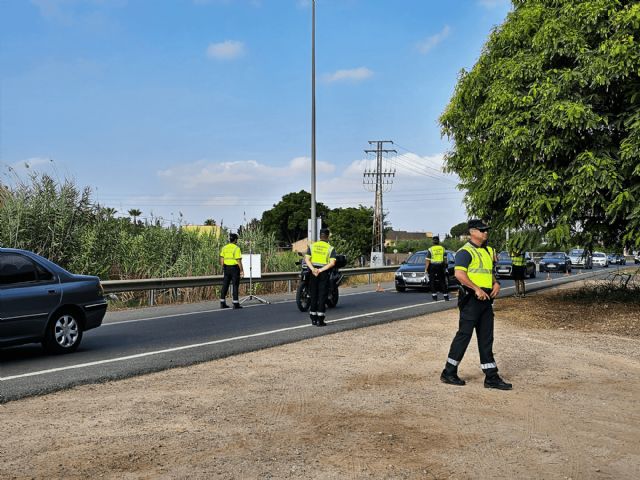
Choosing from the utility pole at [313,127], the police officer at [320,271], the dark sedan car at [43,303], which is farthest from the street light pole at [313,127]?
the dark sedan car at [43,303]

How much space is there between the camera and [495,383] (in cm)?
734

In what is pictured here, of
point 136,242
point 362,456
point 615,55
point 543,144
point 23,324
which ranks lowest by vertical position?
point 362,456

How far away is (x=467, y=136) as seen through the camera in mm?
16656

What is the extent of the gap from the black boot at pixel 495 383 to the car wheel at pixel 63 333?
5.43 meters

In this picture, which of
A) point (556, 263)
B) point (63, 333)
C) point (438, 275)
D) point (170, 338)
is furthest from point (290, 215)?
point (63, 333)

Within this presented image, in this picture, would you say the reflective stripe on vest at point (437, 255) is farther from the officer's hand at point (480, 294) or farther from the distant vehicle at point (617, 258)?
the officer's hand at point (480, 294)

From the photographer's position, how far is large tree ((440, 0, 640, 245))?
13.0 metres

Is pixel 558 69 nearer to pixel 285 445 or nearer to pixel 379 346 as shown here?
pixel 379 346

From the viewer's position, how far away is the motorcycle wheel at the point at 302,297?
15.4 metres

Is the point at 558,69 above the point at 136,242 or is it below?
above

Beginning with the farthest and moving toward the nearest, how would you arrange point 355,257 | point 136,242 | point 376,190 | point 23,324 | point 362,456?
1. point 376,190
2. point 355,257
3. point 136,242
4. point 23,324
5. point 362,456

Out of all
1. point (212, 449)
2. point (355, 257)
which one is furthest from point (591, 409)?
point (355, 257)

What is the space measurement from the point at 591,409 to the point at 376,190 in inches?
2475

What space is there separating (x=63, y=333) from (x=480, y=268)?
5480 mm
